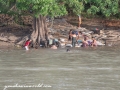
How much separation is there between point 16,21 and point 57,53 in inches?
329

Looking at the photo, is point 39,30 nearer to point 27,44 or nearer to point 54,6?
point 27,44

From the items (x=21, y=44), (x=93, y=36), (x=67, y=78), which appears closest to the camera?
(x=67, y=78)

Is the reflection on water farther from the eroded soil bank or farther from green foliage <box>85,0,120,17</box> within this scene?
green foliage <box>85,0,120,17</box>

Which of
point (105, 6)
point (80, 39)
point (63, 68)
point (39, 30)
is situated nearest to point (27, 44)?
point (39, 30)

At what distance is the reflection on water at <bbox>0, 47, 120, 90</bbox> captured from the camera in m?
18.0

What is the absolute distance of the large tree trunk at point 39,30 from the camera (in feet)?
99.1

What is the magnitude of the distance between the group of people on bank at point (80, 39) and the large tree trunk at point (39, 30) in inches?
66.7

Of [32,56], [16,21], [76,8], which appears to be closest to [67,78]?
[32,56]

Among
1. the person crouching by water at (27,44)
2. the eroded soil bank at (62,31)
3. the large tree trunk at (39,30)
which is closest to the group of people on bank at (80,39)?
the eroded soil bank at (62,31)

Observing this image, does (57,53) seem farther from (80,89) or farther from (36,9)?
(80,89)

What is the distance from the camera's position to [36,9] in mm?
27922

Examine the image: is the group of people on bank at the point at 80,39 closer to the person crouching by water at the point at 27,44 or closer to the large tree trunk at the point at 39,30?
the large tree trunk at the point at 39,30

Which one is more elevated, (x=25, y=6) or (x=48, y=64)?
(x=25, y=6)

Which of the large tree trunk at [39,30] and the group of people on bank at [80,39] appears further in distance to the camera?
the group of people on bank at [80,39]
